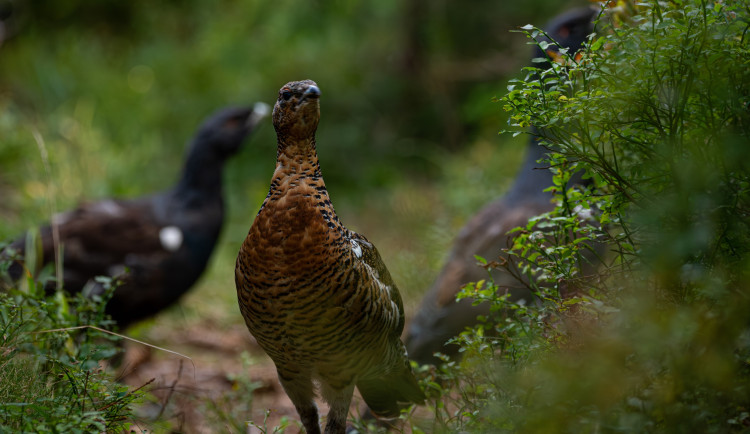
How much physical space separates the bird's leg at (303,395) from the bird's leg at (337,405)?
0.07 meters

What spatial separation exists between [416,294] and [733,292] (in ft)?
14.1

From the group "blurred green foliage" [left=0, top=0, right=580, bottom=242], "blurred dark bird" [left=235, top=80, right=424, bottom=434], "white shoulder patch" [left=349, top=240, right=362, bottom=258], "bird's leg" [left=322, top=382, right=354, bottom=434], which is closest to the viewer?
"blurred dark bird" [left=235, top=80, right=424, bottom=434]

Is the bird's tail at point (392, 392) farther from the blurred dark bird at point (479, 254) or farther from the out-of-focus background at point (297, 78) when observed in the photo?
the out-of-focus background at point (297, 78)

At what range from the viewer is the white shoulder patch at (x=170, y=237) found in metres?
5.26

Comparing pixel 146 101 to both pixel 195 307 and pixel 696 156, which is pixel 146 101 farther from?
pixel 696 156

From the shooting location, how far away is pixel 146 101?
1105 centimetres

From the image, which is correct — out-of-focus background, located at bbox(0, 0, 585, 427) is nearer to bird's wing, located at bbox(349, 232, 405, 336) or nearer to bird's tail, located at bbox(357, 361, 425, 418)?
bird's tail, located at bbox(357, 361, 425, 418)

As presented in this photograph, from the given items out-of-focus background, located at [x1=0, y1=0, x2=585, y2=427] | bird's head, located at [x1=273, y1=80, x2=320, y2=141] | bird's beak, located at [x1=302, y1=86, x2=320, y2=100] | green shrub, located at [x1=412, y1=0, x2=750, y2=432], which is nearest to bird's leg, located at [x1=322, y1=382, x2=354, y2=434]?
green shrub, located at [x1=412, y1=0, x2=750, y2=432]

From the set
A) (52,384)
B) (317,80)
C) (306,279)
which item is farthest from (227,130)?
(317,80)

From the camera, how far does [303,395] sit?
9.62ft

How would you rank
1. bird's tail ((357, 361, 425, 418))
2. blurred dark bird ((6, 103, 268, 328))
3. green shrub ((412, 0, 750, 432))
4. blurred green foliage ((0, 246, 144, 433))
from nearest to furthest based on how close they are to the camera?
green shrub ((412, 0, 750, 432))
blurred green foliage ((0, 246, 144, 433))
bird's tail ((357, 361, 425, 418))
blurred dark bird ((6, 103, 268, 328))

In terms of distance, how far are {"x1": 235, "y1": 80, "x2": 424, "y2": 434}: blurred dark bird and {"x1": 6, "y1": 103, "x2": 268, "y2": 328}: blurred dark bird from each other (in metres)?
2.51

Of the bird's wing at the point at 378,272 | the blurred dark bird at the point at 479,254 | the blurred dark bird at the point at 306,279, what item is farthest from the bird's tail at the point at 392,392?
the blurred dark bird at the point at 479,254

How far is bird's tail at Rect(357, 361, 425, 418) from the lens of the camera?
3152mm
